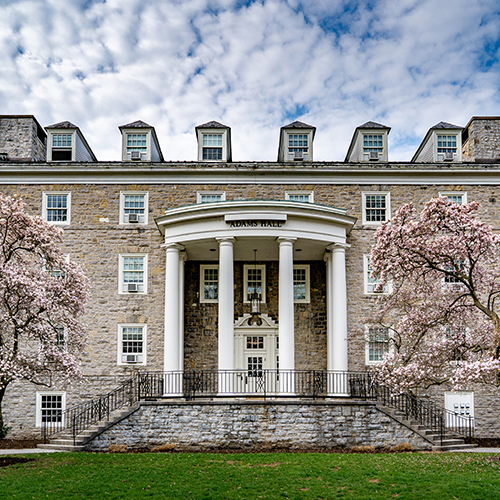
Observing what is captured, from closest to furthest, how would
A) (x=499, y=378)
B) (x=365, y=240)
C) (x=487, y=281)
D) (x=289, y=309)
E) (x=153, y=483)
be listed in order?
(x=153, y=483), (x=499, y=378), (x=487, y=281), (x=289, y=309), (x=365, y=240)

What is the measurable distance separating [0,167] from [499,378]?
66.4ft

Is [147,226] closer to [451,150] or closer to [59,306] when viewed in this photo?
[59,306]

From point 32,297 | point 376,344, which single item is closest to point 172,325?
point 32,297

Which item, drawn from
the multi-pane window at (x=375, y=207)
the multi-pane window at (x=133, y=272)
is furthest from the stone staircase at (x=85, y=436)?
the multi-pane window at (x=375, y=207)

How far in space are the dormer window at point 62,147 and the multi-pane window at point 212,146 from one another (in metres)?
5.83

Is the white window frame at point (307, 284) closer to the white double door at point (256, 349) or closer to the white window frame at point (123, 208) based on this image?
the white double door at point (256, 349)

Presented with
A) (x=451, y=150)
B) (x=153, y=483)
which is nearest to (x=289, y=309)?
(x=153, y=483)

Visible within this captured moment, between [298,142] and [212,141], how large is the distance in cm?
379

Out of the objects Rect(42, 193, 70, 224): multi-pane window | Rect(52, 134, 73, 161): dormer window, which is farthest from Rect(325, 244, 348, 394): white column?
Rect(52, 134, 73, 161): dormer window

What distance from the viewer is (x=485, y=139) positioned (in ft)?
85.3

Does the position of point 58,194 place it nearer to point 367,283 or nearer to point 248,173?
point 248,173

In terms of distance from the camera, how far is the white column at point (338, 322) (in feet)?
66.5

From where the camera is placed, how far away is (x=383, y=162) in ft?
80.6

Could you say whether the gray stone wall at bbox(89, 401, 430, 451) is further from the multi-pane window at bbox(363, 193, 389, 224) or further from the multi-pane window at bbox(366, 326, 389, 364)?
the multi-pane window at bbox(363, 193, 389, 224)
